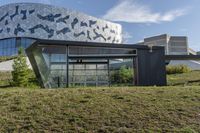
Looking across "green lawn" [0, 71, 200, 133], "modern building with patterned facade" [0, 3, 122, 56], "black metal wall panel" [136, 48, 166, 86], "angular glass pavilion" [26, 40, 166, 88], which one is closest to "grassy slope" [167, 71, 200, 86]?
"black metal wall panel" [136, 48, 166, 86]

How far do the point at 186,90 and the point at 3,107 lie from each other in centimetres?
719

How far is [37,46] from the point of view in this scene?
20141 mm

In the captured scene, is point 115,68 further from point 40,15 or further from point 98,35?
point 98,35

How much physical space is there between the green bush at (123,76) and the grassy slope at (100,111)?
870 cm

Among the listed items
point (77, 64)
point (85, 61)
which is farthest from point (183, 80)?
point (77, 64)

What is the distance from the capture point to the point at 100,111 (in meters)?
10.0

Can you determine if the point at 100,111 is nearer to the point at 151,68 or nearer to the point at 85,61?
the point at 151,68

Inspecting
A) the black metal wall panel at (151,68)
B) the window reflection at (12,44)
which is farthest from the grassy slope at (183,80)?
the window reflection at (12,44)

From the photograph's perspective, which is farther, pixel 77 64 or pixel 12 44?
pixel 12 44

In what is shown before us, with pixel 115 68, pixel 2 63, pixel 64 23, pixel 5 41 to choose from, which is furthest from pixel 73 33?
pixel 115 68

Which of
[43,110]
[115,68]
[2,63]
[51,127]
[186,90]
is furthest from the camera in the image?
[2,63]

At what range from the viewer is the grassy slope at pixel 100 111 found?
898 centimetres

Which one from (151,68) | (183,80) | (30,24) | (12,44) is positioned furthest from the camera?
(12,44)

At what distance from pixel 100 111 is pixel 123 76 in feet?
39.1
